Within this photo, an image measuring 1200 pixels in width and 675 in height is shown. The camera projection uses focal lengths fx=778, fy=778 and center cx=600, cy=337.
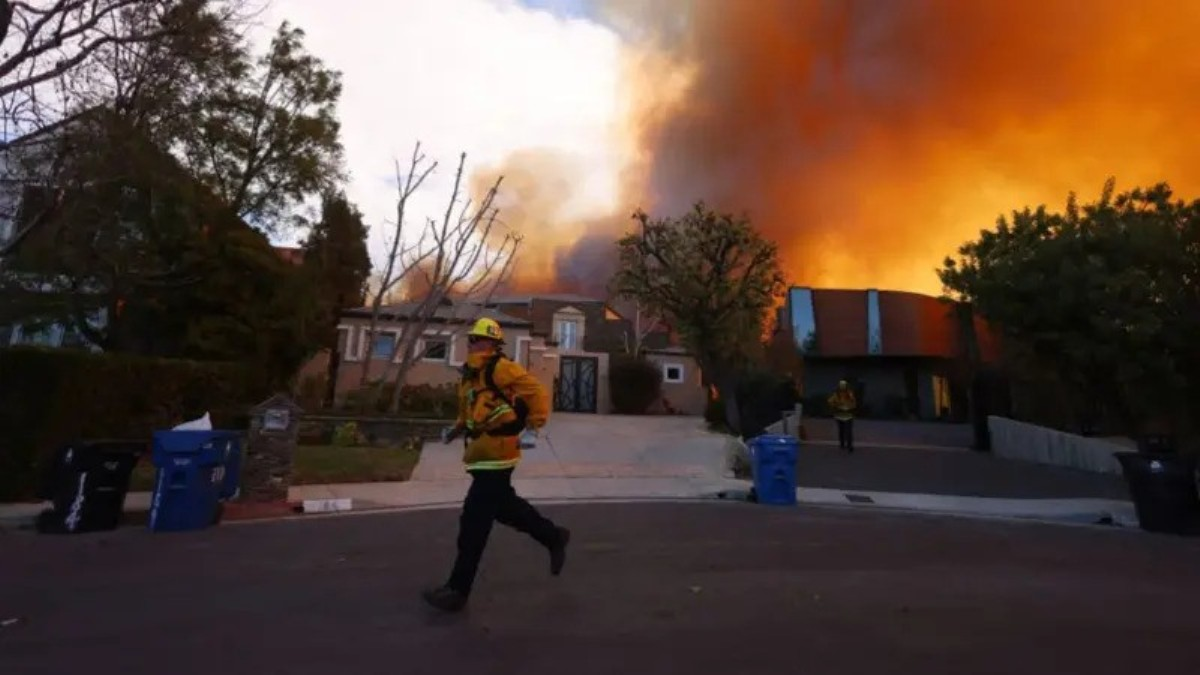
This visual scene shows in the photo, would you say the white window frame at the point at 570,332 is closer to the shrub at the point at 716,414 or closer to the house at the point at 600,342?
the house at the point at 600,342

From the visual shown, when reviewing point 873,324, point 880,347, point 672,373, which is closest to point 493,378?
point 672,373

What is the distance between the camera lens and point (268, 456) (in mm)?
10484

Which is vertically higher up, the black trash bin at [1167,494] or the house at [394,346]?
the house at [394,346]

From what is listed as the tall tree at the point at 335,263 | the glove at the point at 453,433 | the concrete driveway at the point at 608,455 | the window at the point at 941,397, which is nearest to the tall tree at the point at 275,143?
the tall tree at the point at 335,263

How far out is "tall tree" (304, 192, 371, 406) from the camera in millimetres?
24266

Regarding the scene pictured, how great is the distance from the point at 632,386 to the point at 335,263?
40.5ft

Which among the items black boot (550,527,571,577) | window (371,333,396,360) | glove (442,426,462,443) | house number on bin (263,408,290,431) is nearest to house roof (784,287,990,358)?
window (371,333,396,360)

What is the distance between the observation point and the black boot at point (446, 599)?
4996 millimetres

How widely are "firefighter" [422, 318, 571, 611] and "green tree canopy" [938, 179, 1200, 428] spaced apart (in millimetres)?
14044

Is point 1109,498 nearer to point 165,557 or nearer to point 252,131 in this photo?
point 165,557

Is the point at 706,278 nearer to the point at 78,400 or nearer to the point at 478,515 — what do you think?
the point at 78,400

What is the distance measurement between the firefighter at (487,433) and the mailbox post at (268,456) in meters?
6.08

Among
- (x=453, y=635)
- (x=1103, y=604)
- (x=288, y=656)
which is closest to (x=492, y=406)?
(x=453, y=635)

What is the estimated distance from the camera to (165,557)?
274 inches
